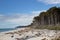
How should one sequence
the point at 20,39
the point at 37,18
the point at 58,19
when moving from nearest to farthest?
the point at 20,39, the point at 58,19, the point at 37,18

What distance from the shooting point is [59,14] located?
85250 mm

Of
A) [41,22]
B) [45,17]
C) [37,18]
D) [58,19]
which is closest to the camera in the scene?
[58,19]

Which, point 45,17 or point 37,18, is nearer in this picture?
point 45,17

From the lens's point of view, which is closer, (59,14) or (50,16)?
(59,14)

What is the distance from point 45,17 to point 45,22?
101 inches

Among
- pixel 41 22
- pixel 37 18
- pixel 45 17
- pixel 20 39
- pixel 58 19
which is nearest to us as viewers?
pixel 20 39

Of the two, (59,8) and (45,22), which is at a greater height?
(59,8)

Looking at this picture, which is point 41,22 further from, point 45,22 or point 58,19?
point 58,19

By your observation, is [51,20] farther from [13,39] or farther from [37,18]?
[13,39]

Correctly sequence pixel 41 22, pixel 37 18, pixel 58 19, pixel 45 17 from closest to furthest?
pixel 58 19
pixel 45 17
pixel 41 22
pixel 37 18

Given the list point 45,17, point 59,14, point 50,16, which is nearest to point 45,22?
point 45,17

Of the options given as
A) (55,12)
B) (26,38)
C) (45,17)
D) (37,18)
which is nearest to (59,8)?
(55,12)

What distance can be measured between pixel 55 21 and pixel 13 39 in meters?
58.5

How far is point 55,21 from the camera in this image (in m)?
85.4
